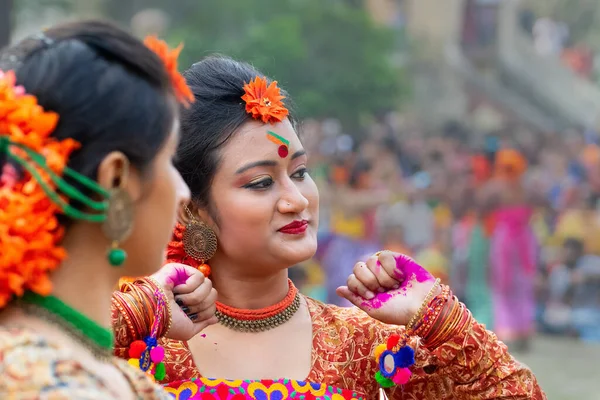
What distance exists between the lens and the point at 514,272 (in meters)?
10.2

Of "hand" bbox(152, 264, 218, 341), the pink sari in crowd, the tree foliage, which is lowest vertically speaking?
→ "hand" bbox(152, 264, 218, 341)

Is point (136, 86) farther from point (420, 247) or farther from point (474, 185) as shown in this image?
point (474, 185)

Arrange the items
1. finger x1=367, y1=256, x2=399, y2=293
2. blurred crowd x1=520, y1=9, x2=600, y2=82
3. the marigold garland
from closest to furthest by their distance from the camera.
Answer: the marigold garland
finger x1=367, y1=256, x2=399, y2=293
blurred crowd x1=520, y1=9, x2=600, y2=82

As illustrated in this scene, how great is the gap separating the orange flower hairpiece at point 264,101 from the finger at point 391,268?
1.71 ft

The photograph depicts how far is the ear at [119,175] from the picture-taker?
1.99 metres

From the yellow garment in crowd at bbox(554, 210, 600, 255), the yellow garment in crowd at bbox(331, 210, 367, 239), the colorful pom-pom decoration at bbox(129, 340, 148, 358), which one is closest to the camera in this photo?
the colorful pom-pom decoration at bbox(129, 340, 148, 358)

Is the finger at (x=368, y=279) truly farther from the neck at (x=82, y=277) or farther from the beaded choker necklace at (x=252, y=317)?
the neck at (x=82, y=277)

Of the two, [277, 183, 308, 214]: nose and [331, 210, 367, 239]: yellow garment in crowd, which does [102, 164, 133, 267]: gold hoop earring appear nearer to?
[277, 183, 308, 214]: nose

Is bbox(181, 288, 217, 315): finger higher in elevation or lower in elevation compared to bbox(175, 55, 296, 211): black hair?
lower

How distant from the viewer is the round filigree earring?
10.7ft

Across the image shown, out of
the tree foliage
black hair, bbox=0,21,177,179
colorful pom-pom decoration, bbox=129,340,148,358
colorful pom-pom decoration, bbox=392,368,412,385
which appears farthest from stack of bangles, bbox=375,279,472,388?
the tree foliage

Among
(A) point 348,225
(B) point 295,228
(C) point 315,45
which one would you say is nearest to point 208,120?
(B) point 295,228

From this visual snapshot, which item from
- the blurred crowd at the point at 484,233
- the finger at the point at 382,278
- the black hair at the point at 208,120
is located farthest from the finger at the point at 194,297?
the blurred crowd at the point at 484,233

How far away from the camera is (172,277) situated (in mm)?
3152
